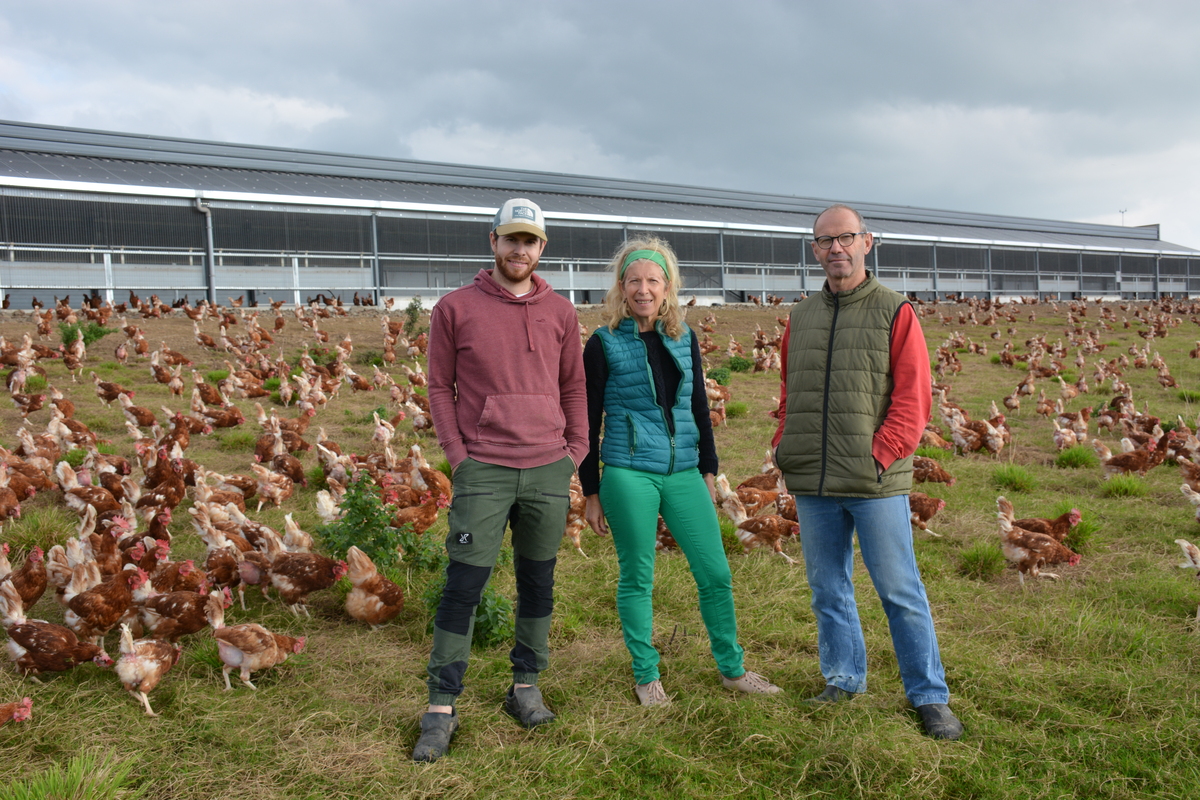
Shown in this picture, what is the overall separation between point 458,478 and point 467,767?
51.5 inches

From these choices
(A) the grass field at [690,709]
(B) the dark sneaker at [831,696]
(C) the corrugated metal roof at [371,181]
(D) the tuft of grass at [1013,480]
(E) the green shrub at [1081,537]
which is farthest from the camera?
(C) the corrugated metal roof at [371,181]

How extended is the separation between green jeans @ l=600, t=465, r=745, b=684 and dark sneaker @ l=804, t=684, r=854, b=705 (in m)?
0.51

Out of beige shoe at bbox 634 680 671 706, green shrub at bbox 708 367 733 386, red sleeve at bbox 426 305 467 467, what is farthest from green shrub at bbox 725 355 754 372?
red sleeve at bbox 426 305 467 467

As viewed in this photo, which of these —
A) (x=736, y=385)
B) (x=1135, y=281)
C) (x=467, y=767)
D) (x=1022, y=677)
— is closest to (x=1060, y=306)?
(x=736, y=385)

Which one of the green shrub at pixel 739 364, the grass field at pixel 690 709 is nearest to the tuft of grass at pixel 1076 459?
the grass field at pixel 690 709

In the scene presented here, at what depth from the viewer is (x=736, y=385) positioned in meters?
15.5

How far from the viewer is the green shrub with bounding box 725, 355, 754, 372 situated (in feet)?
57.2

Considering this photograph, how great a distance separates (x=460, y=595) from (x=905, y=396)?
2265 mm

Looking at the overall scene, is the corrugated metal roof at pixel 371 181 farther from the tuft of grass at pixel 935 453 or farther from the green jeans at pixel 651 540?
the green jeans at pixel 651 540

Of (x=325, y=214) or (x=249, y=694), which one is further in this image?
(x=325, y=214)

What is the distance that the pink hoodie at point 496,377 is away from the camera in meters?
3.45

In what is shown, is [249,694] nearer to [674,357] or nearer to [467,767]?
[467,767]

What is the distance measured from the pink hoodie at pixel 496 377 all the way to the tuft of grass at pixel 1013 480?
698 cm

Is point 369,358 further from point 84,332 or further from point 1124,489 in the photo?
point 1124,489
